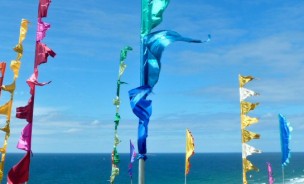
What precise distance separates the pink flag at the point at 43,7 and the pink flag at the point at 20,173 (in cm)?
378

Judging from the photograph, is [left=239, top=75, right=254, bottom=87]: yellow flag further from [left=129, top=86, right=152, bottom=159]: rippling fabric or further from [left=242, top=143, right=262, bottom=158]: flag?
[left=129, top=86, right=152, bottom=159]: rippling fabric

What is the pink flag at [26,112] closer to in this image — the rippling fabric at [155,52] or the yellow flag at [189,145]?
the rippling fabric at [155,52]

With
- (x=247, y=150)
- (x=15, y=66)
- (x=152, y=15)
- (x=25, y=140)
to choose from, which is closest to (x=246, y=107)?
(x=247, y=150)

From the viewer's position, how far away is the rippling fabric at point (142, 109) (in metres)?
9.02

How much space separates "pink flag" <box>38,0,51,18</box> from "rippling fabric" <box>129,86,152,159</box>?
15.5ft

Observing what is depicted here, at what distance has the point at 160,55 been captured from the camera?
9203mm

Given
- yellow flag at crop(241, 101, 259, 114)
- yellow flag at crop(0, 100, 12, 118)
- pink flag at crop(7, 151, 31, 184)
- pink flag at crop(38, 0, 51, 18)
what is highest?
pink flag at crop(38, 0, 51, 18)

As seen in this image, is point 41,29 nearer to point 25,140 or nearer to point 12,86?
point 12,86

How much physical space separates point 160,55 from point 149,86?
0.67 m

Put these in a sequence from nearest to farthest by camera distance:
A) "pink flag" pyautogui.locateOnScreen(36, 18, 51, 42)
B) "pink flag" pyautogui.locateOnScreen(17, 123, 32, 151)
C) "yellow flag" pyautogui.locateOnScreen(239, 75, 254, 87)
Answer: "pink flag" pyautogui.locateOnScreen(17, 123, 32, 151) → "pink flag" pyautogui.locateOnScreen(36, 18, 51, 42) → "yellow flag" pyautogui.locateOnScreen(239, 75, 254, 87)

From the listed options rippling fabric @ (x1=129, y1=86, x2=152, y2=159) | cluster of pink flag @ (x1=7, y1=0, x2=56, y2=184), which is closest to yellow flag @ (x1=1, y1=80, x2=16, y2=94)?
cluster of pink flag @ (x1=7, y1=0, x2=56, y2=184)

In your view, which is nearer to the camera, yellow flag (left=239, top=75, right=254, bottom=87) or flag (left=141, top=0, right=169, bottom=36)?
flag (left=141, top=0, right=169, bottom=36)

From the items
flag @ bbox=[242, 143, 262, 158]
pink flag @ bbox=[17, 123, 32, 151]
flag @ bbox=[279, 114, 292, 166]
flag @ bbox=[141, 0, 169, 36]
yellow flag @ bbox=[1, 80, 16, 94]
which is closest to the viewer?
flag @ bbox=[141, 0, 169, 36]

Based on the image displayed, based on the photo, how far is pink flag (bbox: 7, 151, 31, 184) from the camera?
11438mm
